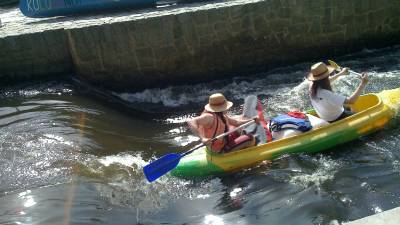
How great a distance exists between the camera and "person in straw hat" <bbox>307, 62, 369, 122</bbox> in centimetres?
550

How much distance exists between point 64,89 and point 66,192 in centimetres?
331

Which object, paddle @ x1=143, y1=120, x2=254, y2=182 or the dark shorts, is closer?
paddle @ x1=143, y1=120, x2=254, y2=182

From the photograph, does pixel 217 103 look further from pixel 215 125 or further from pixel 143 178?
pixel 143 178

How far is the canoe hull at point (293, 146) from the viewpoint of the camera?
5.34m

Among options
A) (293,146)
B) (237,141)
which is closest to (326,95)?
(293,146)

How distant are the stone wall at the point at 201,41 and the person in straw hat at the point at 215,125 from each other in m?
3.12

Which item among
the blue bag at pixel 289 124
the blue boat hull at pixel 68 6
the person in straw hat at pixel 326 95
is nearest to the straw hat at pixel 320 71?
the person in straw hat at pixel 326 95

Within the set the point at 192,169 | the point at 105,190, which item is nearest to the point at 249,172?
the point at 192,169

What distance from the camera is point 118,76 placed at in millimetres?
8180

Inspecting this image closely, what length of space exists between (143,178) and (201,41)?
141 inches

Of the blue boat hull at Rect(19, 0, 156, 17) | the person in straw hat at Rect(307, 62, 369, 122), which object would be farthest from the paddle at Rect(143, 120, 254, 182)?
the blue boat hull at Rect(19, 0, 156, 17)

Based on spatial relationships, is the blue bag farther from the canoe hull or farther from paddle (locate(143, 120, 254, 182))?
paddle (locate(143, 120, 254, 182))

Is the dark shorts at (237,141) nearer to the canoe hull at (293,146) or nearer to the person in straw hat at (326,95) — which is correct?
the canoe hull at (293,146)

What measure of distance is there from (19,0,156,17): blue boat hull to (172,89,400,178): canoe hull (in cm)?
506
